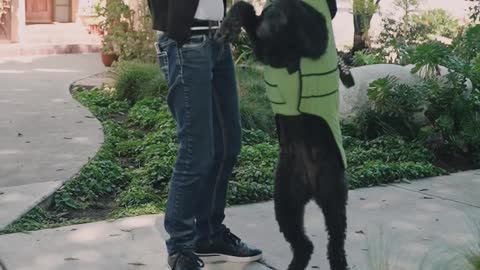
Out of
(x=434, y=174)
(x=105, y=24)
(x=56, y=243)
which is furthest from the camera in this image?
(x=105, y=24)

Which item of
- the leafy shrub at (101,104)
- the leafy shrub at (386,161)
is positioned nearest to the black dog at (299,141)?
the leafy shrub at (386,161)

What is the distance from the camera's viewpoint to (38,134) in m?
7.26

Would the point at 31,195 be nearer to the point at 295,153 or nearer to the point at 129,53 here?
the point at 295,153

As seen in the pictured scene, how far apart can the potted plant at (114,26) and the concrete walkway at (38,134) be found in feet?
1.18

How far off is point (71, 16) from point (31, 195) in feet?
35.1

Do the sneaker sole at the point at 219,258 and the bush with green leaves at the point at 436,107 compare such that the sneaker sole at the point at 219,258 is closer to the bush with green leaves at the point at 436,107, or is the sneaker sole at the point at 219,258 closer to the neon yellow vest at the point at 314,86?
the neon yellow vest at the point at 314,86

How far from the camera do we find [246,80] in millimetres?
8578

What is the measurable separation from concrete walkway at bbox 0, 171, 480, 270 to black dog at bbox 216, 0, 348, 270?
14.9 inches

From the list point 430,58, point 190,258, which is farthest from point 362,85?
point 190,258

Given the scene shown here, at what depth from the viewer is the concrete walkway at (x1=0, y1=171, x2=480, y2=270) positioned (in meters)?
4.24

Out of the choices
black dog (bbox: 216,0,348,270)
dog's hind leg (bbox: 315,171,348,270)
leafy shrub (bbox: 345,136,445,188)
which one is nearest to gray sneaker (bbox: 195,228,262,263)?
black dog (bbox: 216,0,348,270)

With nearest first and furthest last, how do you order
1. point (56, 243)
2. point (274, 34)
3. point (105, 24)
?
point (274, 34)
point (56, 243)
point (105, 24)

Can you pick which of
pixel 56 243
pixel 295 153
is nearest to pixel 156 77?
pixel 56 243

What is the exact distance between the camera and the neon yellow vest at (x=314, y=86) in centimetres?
336
